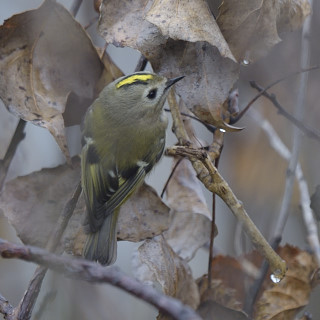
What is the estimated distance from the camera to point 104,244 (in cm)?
148

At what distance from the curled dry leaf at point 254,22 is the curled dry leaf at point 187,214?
16.2 inches

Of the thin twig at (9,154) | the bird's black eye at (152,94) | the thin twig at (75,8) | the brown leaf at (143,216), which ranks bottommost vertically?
the brown leaf at (143,216)

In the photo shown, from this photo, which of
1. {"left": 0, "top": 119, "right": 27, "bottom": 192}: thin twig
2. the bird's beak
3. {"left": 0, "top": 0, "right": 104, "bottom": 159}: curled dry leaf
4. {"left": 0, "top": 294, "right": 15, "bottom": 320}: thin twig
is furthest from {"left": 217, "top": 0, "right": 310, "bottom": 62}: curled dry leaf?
{"left": 0, "top": 294, "right": 15, "bottom": 320}: thin twig

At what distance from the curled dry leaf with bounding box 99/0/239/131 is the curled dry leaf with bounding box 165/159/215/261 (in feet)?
1.08

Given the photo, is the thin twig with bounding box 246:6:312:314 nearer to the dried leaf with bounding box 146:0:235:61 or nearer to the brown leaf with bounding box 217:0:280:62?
the brown leaf with bounding box 217:0:280:62

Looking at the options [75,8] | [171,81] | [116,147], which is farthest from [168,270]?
[75,8]

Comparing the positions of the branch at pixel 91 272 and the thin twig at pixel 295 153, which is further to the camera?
the thin twig at pixel 295 153

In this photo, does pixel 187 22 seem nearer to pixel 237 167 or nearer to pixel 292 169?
pixel 292 169

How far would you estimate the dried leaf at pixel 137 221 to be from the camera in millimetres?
1521

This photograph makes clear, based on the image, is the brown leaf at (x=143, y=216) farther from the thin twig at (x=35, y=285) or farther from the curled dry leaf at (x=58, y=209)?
the thin twig at (x=35, y=285)

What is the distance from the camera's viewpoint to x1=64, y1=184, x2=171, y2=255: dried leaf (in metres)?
1.52

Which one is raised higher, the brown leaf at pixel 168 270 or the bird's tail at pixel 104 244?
the bird's tail at pixel 104 244

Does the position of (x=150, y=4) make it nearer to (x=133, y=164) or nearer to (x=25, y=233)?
(x=133, y=164)

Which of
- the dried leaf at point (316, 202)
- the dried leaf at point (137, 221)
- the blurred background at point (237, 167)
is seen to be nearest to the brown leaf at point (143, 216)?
the dried leaf at point (137, 221)
